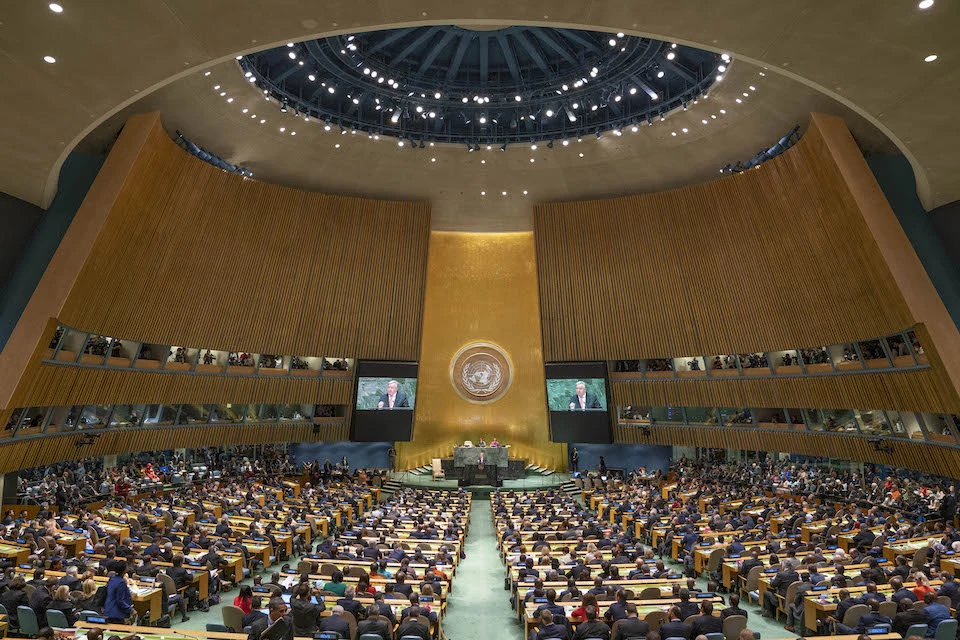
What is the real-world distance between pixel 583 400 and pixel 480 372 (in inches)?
257

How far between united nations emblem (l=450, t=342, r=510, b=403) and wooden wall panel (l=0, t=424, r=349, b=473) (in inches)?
265

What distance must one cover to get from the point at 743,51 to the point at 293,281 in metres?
17.6

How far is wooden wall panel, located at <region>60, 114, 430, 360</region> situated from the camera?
1695 cm

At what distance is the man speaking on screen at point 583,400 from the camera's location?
2478 cm

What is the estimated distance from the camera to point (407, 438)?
25.2 m

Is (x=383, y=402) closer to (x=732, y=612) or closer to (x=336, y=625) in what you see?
(x=336, y=625)

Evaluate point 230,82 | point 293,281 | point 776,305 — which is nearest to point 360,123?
point 230,82

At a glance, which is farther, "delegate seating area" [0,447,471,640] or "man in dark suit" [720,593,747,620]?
"man in dark suit" [720,593,747,620]

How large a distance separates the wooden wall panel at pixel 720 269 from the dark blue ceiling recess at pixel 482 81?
3.74 meters

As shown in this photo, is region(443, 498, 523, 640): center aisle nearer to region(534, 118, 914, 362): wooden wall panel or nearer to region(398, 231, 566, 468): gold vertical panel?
region(534, 118, 914, 362): wooden wall panel

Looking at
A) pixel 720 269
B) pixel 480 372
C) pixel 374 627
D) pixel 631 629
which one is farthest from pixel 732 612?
pixel 480 372

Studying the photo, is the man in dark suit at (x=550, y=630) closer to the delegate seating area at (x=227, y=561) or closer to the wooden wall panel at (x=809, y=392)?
the delegate seating area at (x=227, y=561)

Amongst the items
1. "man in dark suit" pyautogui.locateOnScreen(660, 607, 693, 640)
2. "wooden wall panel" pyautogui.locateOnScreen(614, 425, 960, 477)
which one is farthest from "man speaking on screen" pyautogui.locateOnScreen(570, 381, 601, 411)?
"man in dark suit" pyautogui.locateOnScreen(660, 607, 693, 640)

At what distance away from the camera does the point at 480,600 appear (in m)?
11.2
